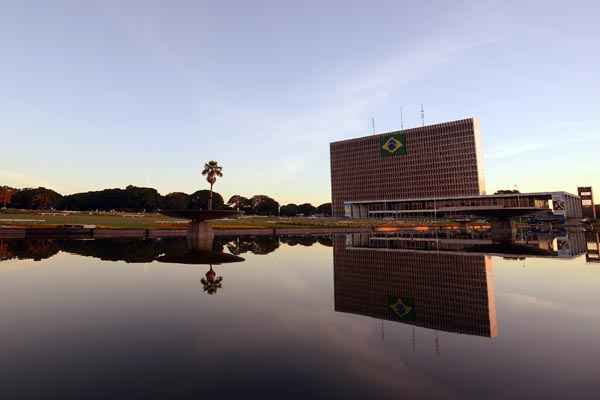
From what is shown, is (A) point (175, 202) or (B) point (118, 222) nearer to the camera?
(B) point (118, 222)

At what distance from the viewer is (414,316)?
9.73 metres

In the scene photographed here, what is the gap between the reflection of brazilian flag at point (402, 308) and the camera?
31.7ft

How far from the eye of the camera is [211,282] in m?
15.1

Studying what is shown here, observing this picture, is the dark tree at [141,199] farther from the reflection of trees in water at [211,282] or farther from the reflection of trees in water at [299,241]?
the reflection of trees in water at [211,282]

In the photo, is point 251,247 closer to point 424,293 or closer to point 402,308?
point 424,293

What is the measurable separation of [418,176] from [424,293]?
156181 millimetres

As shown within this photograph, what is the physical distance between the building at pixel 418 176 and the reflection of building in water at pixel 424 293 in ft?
402

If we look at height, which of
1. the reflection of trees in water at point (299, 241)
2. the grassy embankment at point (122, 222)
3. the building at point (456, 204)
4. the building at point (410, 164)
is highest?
the building at point (410, 164)


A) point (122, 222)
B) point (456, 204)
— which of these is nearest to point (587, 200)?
point (456, 204)

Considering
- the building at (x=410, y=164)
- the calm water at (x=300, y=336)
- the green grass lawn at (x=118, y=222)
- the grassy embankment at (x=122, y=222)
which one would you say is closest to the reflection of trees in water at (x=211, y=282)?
the calm water at (x=300, y=336)

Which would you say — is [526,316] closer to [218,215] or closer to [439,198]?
[218,215]

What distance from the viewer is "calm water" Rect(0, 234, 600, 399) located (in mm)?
5547

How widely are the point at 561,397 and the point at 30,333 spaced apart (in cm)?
1073

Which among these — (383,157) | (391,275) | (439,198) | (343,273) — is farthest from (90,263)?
(383,157)
